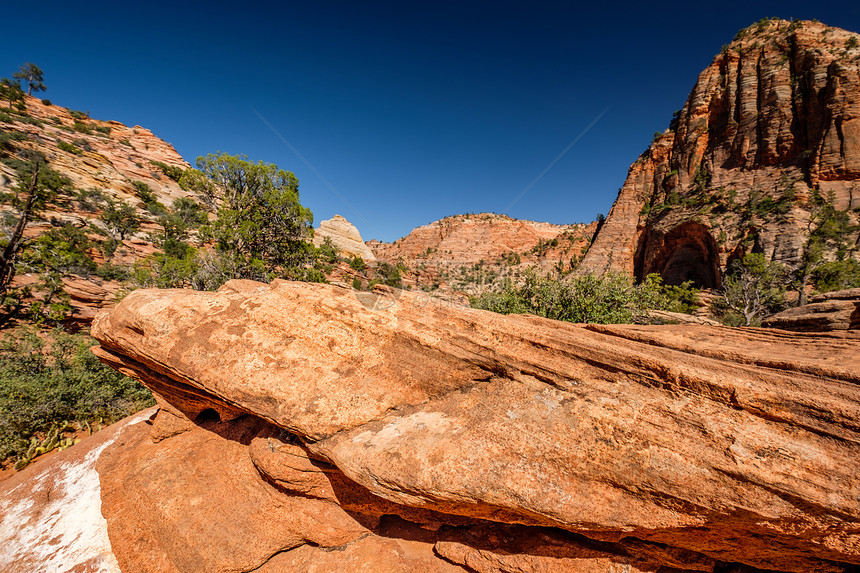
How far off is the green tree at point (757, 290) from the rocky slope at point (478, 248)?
1299 inches

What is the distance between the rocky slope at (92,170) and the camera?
20562mm

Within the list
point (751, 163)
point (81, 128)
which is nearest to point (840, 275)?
point (751, 163)

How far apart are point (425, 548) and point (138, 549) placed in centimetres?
460

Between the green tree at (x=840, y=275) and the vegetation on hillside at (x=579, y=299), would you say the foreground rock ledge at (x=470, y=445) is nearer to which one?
the vegetation on hillside at (x=579, y=299)

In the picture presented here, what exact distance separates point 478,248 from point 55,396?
89.5m

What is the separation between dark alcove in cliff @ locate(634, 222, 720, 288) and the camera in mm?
34375

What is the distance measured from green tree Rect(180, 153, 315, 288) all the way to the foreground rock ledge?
959cm

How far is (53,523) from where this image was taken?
5.07 metres

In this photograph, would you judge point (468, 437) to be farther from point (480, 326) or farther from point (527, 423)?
point (480, 326)

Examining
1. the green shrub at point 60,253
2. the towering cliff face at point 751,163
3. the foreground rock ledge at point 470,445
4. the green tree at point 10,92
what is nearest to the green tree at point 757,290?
the towering cliff face at point 751,163

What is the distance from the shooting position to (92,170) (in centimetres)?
3841

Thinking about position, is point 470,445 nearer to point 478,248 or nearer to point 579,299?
point 579,299

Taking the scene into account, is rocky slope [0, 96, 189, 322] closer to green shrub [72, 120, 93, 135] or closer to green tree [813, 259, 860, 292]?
green shrub [72, 120, 93, 135]

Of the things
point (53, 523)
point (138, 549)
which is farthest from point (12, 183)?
point (138, 549)
